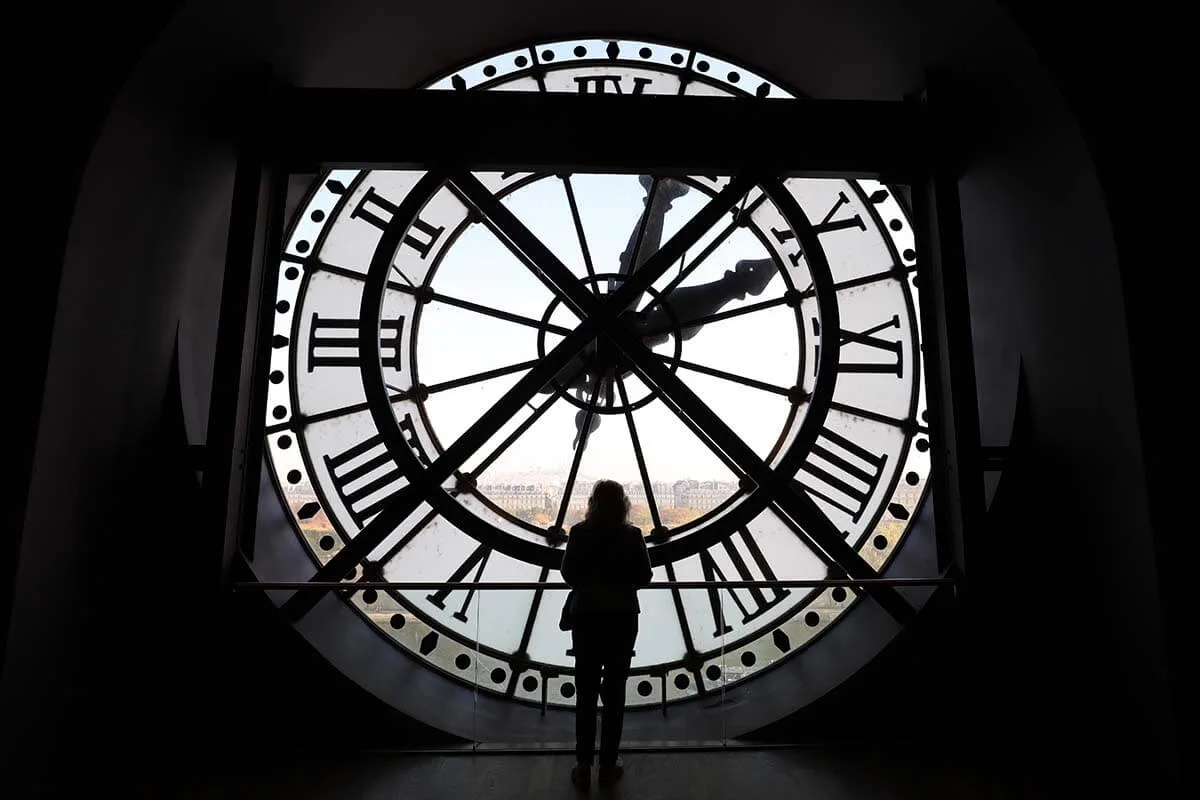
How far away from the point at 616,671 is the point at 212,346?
201 centimetres

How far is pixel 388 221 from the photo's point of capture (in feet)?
9.64

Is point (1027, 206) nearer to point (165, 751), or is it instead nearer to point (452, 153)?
point (452, 153)

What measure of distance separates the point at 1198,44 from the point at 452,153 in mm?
2282

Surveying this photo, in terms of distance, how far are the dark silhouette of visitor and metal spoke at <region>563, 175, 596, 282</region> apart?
4.28 ft

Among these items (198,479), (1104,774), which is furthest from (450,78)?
(1104,774)

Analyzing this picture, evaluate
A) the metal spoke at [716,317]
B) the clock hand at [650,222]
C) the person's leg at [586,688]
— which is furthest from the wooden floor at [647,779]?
the clock hand at [650,222]

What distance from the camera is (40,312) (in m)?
1.62

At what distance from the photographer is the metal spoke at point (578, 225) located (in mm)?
2924

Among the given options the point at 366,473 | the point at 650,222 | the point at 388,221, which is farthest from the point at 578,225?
the point at 366,473

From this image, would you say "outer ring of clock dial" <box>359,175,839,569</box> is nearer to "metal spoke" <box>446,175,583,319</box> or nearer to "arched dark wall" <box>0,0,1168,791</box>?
"metal spoke" <box>446,175,583,319</box>

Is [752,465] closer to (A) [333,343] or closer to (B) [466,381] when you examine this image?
(B) [466,381]

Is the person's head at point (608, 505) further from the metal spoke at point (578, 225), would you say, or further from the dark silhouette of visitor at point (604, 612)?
the metal spoke at point (578, 225)

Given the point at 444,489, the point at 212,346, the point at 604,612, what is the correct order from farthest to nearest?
the point at 444,489
the point at 212,346
the point at 604,612

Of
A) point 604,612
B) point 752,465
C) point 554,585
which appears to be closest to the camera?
point 604,612
